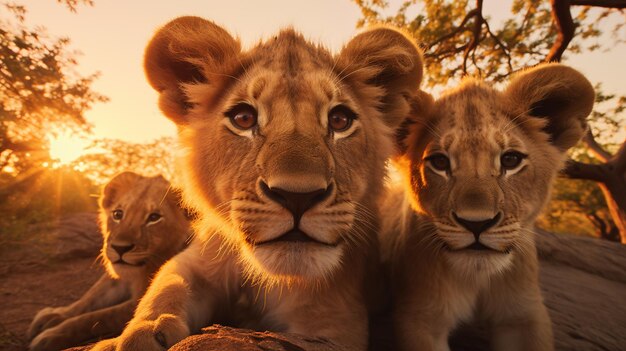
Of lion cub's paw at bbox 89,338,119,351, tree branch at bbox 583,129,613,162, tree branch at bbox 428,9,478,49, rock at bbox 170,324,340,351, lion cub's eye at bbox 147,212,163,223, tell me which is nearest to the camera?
rock at bbox 170,324,340,351

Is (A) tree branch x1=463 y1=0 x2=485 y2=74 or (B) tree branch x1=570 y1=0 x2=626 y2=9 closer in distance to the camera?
(B) tree branch x1=570 y1=0 x2=626 y2=9

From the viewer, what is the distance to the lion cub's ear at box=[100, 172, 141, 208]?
4621 millimetres

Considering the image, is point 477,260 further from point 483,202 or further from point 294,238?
point 294,238

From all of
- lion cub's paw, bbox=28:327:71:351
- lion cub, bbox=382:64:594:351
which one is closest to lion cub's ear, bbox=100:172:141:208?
lion cub's paw, bbox=28:327:71:351

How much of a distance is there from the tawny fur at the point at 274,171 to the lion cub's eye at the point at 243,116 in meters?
0.04

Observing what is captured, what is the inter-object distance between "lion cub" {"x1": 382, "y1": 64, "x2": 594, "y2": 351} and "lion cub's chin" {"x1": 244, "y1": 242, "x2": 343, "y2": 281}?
0.94m

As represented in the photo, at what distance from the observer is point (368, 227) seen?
3.20 meters

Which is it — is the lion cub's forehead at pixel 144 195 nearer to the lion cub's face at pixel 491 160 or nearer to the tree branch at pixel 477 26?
the lion cub's face at pixel 491 160

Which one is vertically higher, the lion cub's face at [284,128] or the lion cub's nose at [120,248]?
the lion cub's face at [284,128]

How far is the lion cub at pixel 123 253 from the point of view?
12.7 ft

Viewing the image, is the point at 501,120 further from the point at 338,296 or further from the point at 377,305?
the point at 377,305

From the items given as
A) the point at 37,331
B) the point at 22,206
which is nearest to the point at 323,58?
the point at 37,331

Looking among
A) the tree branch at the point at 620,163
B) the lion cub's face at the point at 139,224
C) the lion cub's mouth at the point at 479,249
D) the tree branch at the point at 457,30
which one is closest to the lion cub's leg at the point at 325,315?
the lion cub's mouth at the point at 479,249

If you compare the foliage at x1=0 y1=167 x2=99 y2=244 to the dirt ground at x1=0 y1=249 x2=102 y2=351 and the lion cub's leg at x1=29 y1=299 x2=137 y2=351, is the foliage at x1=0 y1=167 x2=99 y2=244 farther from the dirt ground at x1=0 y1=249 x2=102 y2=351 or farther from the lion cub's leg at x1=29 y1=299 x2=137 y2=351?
the lion cub's leg at x1=29 y1=299 x2=137 y2=351
